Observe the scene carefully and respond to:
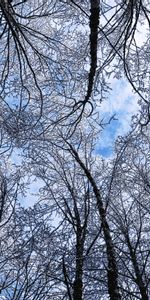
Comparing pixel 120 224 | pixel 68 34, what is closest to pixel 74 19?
pixel 68 34

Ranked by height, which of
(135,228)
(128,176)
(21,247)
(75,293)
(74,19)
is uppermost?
(74,19)

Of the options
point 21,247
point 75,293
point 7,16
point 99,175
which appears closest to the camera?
point 7,16

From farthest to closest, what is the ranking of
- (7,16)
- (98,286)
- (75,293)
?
(98,286), (75,293), (7,16)

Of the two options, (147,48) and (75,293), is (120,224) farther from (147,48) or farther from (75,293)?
(147,48)

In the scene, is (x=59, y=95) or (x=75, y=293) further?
(x=59, y=95)

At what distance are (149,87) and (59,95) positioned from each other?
6.26 ft

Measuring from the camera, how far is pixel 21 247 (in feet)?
22.1

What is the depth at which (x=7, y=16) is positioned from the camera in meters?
2.71

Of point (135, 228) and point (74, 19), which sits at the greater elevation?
point (74, 19)

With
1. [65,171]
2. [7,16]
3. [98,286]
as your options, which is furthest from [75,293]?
[7,16]

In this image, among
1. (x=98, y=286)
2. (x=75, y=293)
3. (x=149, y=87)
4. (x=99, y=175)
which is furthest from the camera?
(x=99, y=175)

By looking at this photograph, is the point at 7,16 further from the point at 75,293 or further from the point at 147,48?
the point at 147,48

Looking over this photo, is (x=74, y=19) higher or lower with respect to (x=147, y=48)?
higher

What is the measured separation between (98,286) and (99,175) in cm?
237
